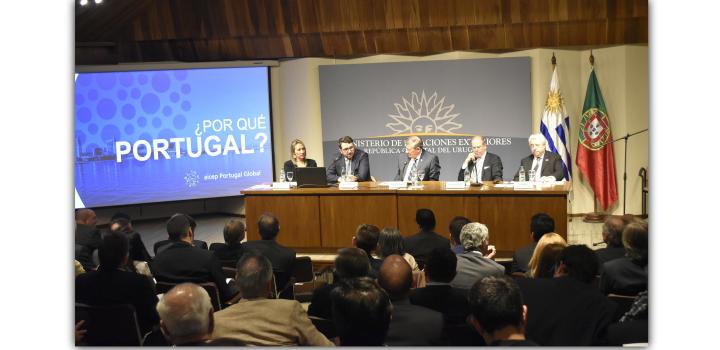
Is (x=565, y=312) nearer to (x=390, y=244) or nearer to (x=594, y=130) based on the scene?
(x=390, y=244)

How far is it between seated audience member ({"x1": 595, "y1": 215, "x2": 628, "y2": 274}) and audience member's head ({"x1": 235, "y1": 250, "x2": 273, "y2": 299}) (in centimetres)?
A: 224

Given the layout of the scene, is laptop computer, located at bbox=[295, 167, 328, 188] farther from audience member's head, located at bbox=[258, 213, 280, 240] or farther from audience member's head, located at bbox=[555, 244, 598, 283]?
audience member's head, located at bbox=[555, 244, 598, 283]

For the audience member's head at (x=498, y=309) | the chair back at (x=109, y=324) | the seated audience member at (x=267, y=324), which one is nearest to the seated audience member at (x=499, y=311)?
the audience member's head at (x=498, y=309)

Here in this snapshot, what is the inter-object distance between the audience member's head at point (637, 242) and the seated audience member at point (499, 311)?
154cm

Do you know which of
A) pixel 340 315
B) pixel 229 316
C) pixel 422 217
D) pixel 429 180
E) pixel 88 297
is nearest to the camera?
pixel 340 315

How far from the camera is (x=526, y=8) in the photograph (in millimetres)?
9367

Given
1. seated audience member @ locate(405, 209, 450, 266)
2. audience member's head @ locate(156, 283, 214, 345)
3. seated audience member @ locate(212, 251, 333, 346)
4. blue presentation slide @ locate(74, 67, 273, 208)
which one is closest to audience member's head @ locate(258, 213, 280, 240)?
seated audience member @ locate(405, 209, 450, 266)

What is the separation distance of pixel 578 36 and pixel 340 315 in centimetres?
725

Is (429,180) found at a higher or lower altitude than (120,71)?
lower

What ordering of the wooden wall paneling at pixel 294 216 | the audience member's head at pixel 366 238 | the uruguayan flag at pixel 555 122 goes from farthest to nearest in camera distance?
Answer: 1. the uruguayan flag at pixel 555 122
2. the wooden wall paneling at pixel 294 216
3. the audience member's head at pixel 366 238

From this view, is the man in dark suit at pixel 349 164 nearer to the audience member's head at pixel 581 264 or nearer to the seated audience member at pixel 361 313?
the audience member's head at pixel 581 264

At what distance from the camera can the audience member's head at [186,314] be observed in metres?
3.44
